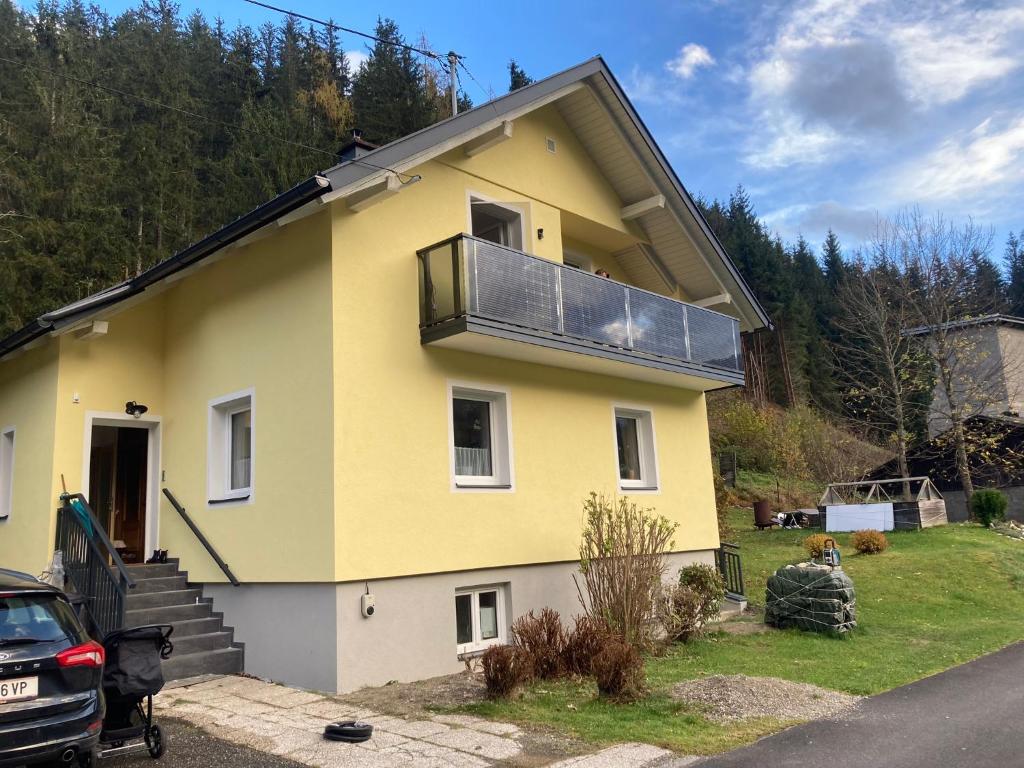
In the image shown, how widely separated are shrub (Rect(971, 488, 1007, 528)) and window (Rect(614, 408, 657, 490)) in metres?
17.5

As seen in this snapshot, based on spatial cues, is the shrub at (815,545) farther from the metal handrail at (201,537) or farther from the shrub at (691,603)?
the metal handrail at (201,537)

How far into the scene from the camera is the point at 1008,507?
29.6 metres

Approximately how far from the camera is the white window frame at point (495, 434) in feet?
35.2

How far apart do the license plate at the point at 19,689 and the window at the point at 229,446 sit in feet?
18.7

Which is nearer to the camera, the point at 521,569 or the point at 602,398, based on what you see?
the point at 521,569

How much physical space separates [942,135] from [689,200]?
31.8ft

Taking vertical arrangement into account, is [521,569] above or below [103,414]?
below

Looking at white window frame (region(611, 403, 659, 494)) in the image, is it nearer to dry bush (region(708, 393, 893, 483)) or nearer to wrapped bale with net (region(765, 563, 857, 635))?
wrapped bale with net (region(765, 563, 857, 635))

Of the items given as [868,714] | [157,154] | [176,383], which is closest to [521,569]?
[868,714]

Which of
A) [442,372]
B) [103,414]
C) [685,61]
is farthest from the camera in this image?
[685,61]

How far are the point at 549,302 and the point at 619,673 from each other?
5174mm

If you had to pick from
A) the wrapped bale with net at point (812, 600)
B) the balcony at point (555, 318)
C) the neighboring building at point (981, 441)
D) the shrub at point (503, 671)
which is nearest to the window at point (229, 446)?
the balcony at point (555, 318)

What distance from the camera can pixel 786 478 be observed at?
37.4 m

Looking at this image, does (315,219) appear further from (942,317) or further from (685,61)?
(942,317)
